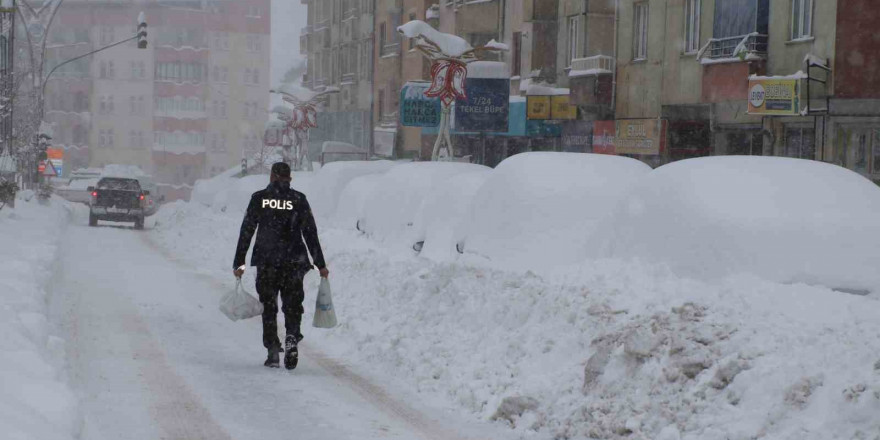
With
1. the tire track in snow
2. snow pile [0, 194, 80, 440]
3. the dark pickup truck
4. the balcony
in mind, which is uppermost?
the balcony

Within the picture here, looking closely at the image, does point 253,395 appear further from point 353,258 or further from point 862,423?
point 353,258

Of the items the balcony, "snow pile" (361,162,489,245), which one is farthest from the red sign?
"snow pile" (361,162,489,245)

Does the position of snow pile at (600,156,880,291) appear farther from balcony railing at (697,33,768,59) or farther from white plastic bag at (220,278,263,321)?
balcony railing at (697,33,768,59)

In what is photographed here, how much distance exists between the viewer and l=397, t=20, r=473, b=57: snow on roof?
26.7 m

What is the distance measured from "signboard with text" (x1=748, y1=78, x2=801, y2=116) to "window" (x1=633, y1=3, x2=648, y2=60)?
6.03 meters

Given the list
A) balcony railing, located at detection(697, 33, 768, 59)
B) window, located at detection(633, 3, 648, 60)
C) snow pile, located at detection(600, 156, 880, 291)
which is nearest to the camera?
snow pile, located at detection(600, 156, 880, 291)

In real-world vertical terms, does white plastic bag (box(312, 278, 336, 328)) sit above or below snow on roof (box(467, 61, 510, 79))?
below

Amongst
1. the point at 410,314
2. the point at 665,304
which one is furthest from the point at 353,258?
Result: the point at 665,304

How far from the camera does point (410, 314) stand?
456 inches

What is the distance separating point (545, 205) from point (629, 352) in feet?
15.6

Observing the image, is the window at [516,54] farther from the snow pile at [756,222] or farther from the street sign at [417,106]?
the snow pile at [756,222]

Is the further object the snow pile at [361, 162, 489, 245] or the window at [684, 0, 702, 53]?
the window at [684, 0, 702, 53]

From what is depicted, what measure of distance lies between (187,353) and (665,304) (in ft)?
14.1

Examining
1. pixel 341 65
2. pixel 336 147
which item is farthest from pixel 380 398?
pixel 341 65
